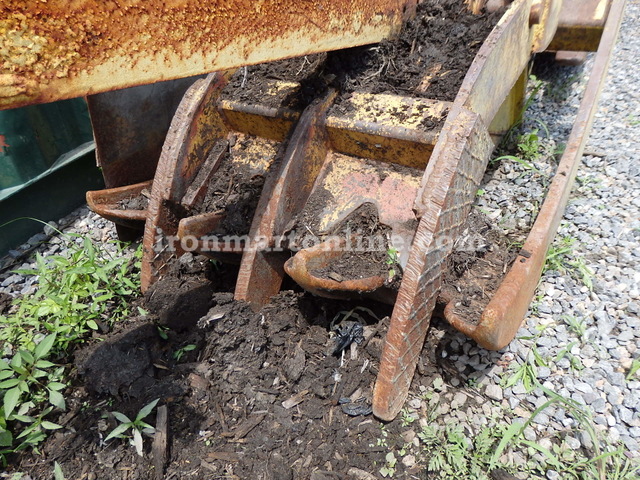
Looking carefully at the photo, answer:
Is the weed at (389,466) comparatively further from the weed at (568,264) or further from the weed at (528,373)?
the weed at (568,264)

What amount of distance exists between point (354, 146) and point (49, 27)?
5.38ft

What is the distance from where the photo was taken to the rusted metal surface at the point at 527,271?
5.54ft

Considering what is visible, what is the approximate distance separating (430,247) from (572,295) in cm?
119

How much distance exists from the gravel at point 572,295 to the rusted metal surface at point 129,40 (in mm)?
1701

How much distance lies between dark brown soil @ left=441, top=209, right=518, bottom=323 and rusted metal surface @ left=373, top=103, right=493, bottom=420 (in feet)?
0.32

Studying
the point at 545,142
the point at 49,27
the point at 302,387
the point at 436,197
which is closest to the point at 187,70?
the point at 49,27

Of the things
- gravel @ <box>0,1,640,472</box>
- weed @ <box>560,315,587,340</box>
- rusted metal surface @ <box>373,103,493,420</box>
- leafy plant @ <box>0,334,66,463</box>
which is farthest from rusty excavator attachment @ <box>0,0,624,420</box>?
leafy plant @ <box>0,334,66,463</box>

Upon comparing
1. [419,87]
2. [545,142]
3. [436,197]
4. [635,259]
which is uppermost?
[419,87]

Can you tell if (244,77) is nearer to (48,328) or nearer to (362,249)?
(362,249)

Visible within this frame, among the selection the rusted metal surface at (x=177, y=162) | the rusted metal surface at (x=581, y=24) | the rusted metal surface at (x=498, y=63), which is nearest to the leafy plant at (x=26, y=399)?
the rusted metal surface at (x=177, y=162)

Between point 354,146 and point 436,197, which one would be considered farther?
point 354,146

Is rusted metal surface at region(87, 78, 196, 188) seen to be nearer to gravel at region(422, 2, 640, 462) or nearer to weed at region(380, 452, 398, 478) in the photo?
gravel at region(422, 2, 640, 462)

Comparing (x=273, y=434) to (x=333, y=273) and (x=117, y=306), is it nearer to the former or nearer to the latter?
(x=333, y=273)

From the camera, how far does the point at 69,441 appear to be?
2107 millimetres
